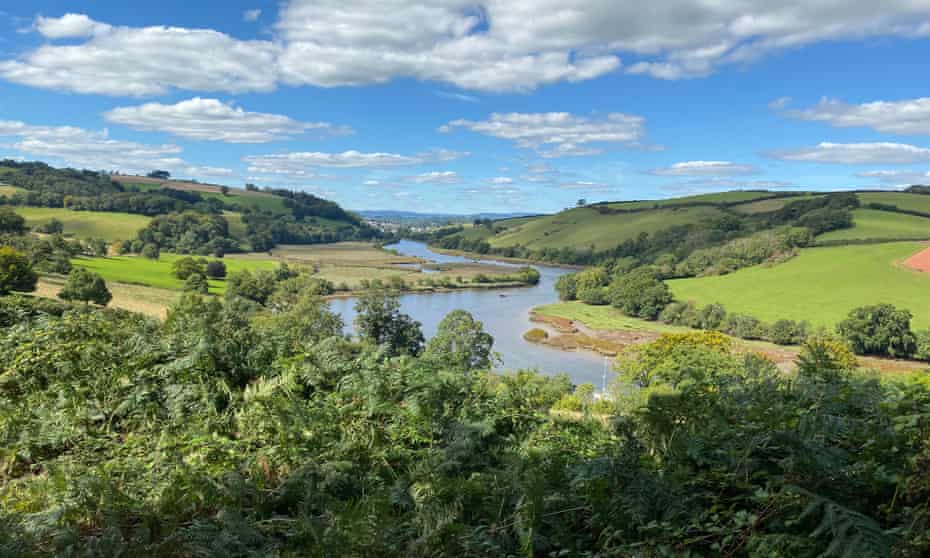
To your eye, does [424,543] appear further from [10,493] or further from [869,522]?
[10,493]

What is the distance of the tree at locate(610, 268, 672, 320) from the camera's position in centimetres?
9219

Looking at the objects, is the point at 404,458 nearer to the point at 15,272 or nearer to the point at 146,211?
the point at 15,272

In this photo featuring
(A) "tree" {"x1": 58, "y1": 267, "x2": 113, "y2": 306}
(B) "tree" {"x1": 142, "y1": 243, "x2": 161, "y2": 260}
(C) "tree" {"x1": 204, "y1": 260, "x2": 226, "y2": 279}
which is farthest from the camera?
(B) "tree" {"x1": 142, "y1": 243, "x2": 161, "y2": 260}

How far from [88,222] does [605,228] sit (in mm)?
143477

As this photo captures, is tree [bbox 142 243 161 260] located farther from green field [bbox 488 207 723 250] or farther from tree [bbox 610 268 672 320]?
green field [bbox 488 207 723 250]

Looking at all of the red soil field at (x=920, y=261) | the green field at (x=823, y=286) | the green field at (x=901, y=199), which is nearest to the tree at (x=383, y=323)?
the green field at (x=823, y=286)

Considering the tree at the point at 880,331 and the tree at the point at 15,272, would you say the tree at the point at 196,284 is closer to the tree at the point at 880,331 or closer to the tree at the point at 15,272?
the tree at the point at 15,272

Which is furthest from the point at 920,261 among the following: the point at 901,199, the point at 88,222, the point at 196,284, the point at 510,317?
the point at 88,222

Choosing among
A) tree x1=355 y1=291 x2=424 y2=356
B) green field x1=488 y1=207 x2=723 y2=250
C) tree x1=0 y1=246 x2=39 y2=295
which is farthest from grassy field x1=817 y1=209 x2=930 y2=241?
tree x1=0 y1=246 x2=39 y2=295

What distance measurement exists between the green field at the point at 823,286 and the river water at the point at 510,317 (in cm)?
2950

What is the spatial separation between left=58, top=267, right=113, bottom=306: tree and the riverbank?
48115mm

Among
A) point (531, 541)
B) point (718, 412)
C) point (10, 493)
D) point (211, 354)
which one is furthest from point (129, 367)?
point (718, 412)

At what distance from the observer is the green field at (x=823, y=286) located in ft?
251

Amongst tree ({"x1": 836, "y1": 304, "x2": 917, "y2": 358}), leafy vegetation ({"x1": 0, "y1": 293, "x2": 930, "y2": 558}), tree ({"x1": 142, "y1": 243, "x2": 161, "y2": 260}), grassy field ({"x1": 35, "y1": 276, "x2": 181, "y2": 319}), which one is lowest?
tree ({"x1": 836, "y1": 304, "x2": 917, "y2": 358})
